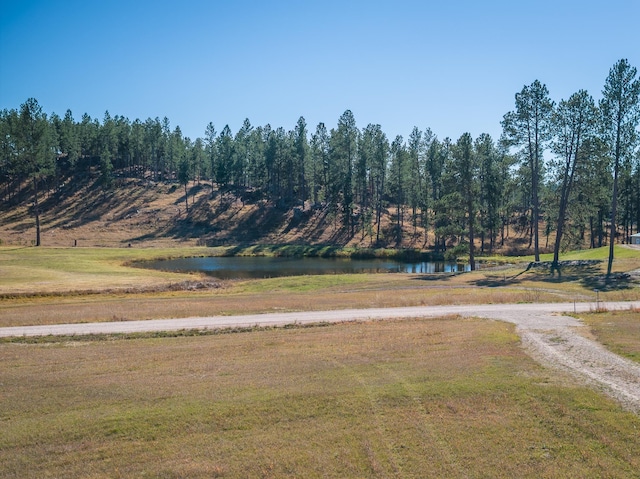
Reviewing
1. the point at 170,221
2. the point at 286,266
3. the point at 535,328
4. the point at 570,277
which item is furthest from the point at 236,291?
the point at 170,221

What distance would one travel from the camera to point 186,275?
61000mm

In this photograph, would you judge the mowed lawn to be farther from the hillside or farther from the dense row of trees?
the hillside

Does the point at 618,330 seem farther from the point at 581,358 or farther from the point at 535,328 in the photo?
the point at 581,358

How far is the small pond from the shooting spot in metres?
67.0

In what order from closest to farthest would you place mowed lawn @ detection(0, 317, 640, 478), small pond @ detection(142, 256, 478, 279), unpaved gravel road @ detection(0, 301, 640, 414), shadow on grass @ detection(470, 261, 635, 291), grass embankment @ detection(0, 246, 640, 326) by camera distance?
mowed lawn @ detection(0, 317, 640, 478), unpaved gravel road @ detection(0, 301, 640, 414), grass embankment @ detection(0, 246, 640, 326), shadow on grass @ detection(470, 261, 635, 291), small pond @ detection(142, 256, 478, 279)

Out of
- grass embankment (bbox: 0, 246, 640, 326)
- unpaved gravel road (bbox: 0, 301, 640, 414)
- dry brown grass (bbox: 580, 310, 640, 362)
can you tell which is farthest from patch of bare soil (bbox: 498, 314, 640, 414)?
grass embankment (bbox: 0, 246, 640, 326)

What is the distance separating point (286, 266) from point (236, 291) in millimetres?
26962

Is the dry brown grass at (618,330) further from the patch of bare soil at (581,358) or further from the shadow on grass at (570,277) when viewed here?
the shadow on grass at (570,277)

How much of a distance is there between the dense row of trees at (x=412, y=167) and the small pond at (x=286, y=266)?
719cm

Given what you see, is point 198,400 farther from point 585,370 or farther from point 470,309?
point 470,309

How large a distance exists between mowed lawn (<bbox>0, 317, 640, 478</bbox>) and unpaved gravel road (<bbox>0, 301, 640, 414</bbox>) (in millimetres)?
1207

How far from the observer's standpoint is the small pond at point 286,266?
220ft

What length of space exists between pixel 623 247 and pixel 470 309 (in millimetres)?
40387

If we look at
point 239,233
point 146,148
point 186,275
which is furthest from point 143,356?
point 146,148
